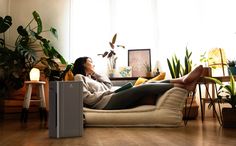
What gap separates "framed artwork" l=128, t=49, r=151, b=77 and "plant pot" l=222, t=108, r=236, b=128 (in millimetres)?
2128

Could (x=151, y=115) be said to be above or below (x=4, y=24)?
below

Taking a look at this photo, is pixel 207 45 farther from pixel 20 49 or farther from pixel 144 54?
pixel 20 49

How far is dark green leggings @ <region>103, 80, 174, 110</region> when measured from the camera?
2580 millimetres

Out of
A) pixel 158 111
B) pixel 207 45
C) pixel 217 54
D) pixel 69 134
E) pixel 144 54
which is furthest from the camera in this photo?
pixel 144 54

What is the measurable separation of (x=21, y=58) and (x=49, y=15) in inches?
42.9

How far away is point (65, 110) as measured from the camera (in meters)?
1.86

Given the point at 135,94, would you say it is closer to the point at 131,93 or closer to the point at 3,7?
the point at 131,93

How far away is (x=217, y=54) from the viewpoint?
3.57 meters

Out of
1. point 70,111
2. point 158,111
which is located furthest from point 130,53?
point 70,111

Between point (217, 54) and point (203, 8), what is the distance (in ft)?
3.59

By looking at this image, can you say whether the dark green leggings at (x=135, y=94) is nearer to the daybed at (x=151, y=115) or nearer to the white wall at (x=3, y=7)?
the daybed at (x=151, y=115)

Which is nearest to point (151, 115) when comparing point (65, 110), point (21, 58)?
point (65, 110)

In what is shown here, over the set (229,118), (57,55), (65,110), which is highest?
(57,55)

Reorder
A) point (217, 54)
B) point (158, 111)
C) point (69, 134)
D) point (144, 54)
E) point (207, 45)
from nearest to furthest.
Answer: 1. point (69, 134)
2. point (158, 111)
3. point (217, 54)
4. point (207, 45)
5. point (144, 54)
